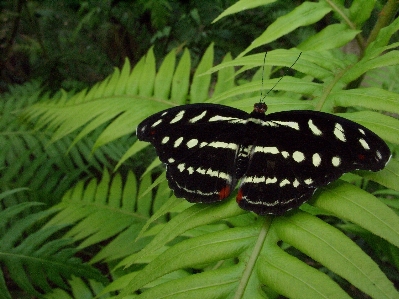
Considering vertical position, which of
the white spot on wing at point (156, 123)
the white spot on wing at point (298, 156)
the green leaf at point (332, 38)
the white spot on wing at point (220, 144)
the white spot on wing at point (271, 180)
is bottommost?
the white spot on wing at point (271, 180)

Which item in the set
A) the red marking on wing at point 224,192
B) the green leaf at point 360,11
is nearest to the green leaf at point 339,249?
the red marking on wing at point 224,192

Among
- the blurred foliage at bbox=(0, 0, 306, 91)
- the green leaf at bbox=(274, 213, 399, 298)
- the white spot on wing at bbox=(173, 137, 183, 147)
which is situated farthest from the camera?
the blurred foliage at bbox=(0, 0, 306, 91)

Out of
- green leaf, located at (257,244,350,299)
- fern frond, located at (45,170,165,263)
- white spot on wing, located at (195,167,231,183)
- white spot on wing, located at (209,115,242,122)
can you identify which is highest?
white spot on wing, located at (209,115,242,122)

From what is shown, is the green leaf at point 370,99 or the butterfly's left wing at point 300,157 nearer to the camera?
the butterfly's left wing at point 300,157

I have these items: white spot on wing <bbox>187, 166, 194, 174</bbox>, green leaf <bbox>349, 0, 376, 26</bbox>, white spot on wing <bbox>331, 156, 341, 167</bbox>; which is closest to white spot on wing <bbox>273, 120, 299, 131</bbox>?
white spot on wing <bbox>331, 156, 341, 167</bbox>

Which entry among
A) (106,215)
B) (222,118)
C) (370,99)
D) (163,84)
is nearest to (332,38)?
(370,99)

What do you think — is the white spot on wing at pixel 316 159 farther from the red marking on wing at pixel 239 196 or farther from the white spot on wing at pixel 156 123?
the white spot on wing at pixel 156 123

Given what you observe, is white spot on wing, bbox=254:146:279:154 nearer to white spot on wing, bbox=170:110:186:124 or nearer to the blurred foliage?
white spot on wing, bbox=170:110:186:124
